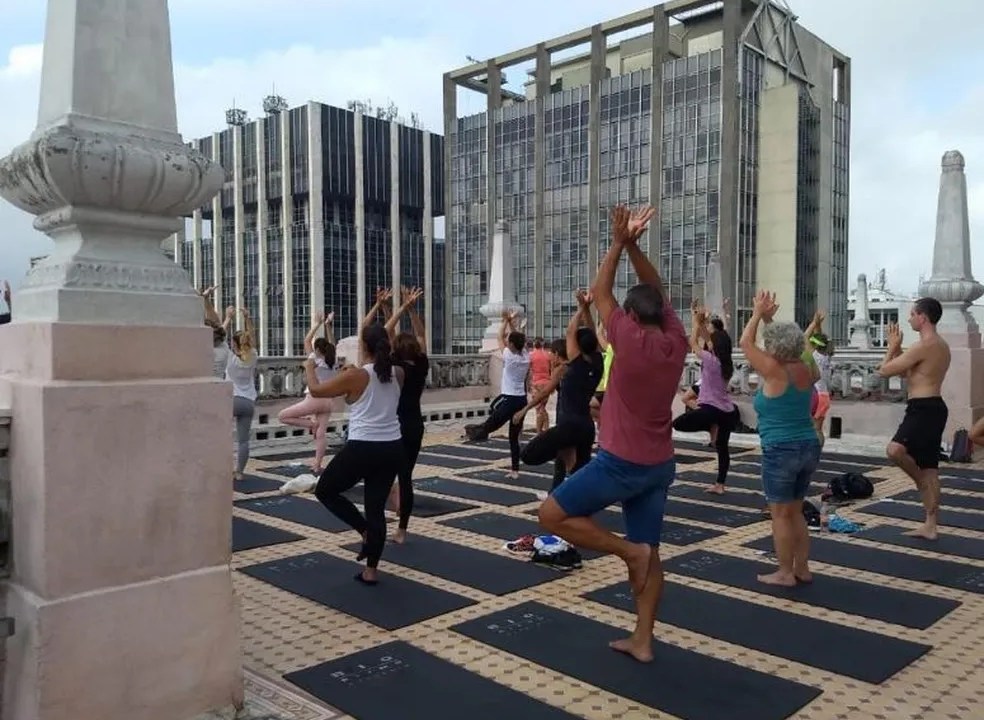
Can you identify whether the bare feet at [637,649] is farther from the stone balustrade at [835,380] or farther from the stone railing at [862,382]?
the stone balustrade at [835,380]

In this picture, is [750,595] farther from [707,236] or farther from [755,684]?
[707,236]

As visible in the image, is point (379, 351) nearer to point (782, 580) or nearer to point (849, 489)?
point (782, 580)

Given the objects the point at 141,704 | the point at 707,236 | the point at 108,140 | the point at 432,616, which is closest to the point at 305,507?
the point at 432,616

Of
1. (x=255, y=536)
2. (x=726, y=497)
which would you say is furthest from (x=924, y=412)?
(x=255, y=536)

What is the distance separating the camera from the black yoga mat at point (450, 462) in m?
12.1

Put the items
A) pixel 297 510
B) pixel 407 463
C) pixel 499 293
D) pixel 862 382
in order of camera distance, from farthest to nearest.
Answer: pixel 499 293 → pixel 862 382 → pixel 297 510 → pixel 407 463

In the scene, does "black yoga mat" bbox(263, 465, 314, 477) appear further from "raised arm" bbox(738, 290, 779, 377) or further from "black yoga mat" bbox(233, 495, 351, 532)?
"raised arm" bbox(738, 290, 779, 377)

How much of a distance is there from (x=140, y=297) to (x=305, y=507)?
5.51m

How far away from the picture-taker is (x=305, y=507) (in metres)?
8.95

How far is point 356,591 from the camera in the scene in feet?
19.4

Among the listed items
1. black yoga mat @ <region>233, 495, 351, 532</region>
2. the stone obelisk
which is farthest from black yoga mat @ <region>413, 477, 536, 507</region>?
the stone obelisk

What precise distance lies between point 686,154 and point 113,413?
60466 mm

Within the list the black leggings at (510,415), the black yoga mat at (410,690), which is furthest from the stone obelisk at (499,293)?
the black yoga mat at (410,690)

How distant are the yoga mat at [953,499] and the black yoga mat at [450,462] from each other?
215 inches
